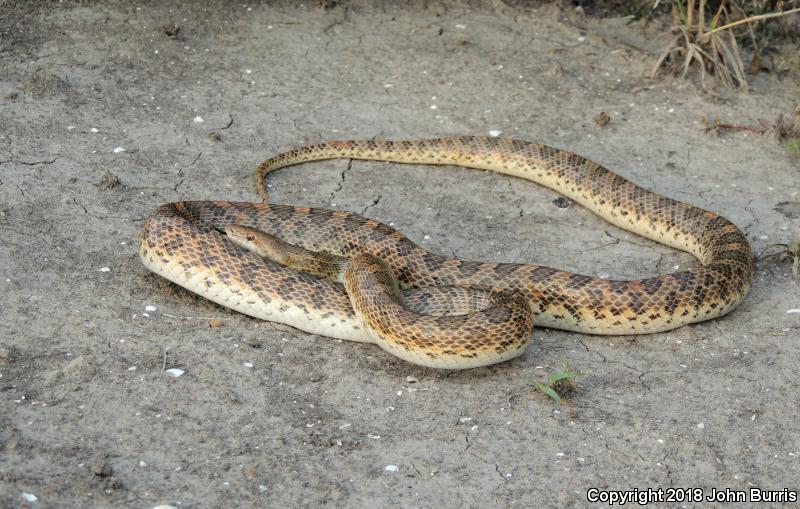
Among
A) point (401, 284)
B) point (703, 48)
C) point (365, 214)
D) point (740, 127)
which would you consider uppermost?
point (703, 48)

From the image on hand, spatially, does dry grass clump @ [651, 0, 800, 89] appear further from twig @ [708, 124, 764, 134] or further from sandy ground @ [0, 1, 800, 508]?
twig @ [708, 124, 764, 134]

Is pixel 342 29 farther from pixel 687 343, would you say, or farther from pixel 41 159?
pixel 687 343

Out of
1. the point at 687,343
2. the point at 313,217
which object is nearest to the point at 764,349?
the point at 687,343

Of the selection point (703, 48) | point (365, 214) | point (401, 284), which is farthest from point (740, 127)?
point (401, 284)

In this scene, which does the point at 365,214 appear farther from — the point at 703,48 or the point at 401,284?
the point at 703,48

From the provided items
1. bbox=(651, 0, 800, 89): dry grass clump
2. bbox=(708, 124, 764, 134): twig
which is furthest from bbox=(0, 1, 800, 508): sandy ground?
bbox=(651, 0, 800, 89): dry grass clump

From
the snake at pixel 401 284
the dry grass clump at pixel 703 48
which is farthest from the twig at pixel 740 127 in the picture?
the snake at pixel 401 284

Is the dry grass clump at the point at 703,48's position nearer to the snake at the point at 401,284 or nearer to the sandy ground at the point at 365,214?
the sandy ground at the point at 365,214
